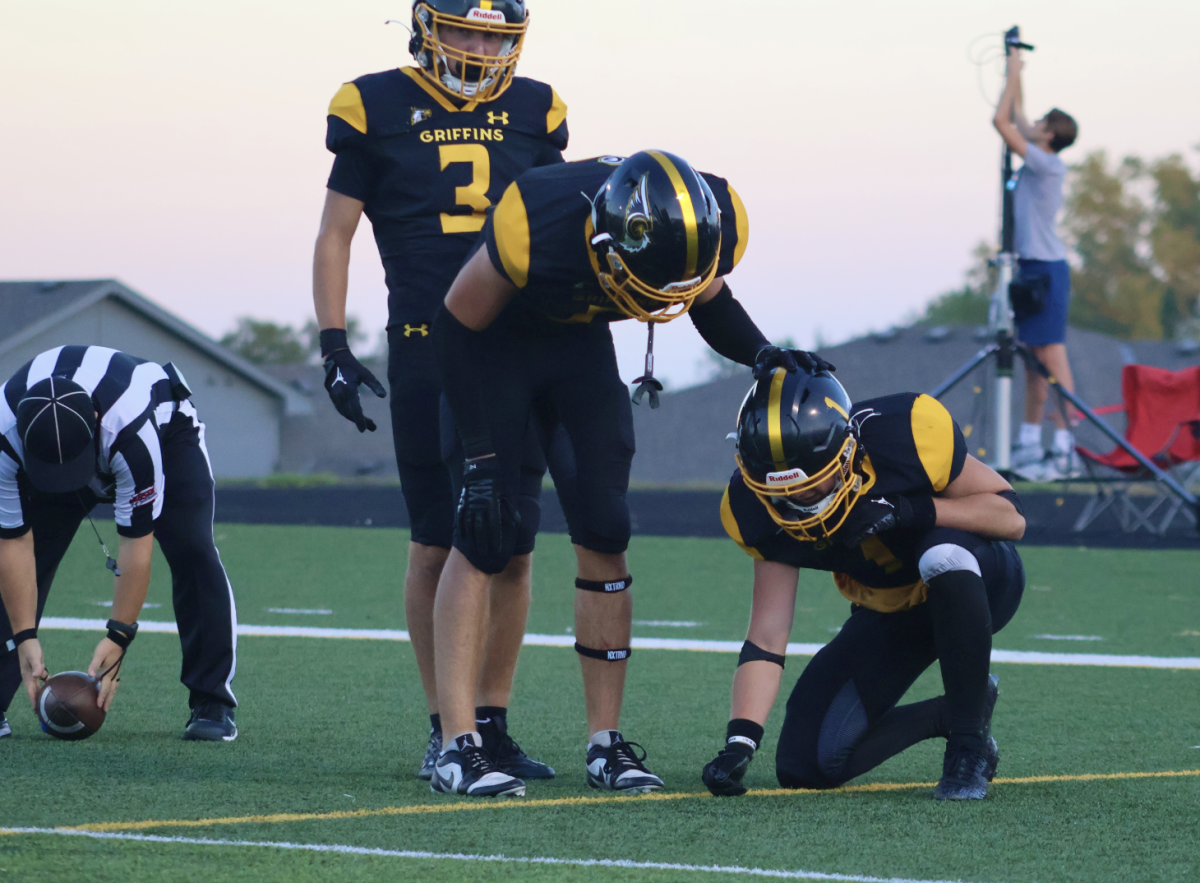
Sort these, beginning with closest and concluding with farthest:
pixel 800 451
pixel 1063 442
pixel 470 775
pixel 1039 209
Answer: pixel 800 451
pixel 470 775
pixel 1039 209
pixel 1063 442

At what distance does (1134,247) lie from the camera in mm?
54750

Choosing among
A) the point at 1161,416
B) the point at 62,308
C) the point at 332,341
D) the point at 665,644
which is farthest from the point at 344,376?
the point at 62,308

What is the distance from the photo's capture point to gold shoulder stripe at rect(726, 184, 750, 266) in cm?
351

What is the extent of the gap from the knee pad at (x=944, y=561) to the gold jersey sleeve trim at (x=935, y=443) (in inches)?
7.7

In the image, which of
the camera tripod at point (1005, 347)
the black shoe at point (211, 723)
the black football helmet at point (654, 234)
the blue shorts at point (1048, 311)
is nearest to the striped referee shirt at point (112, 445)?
the black shoe at point (211, 723)

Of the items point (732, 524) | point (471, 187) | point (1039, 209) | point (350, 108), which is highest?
point (1039, 209)

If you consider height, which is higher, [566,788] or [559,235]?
[559,235]

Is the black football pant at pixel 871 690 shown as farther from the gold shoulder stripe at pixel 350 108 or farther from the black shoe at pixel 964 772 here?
the gold shoulder stripe at pixel 350 108

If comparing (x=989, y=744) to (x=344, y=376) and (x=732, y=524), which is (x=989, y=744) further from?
(x=344, y=376)

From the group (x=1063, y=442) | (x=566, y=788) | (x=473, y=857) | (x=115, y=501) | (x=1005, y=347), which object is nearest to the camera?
(x=473, y=857)

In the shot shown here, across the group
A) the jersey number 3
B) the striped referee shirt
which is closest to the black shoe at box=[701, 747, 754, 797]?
the jersey number 3

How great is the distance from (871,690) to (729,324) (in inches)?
42.7

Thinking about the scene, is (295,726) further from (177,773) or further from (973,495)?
(973,495)

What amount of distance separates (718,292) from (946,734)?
1.41 m
